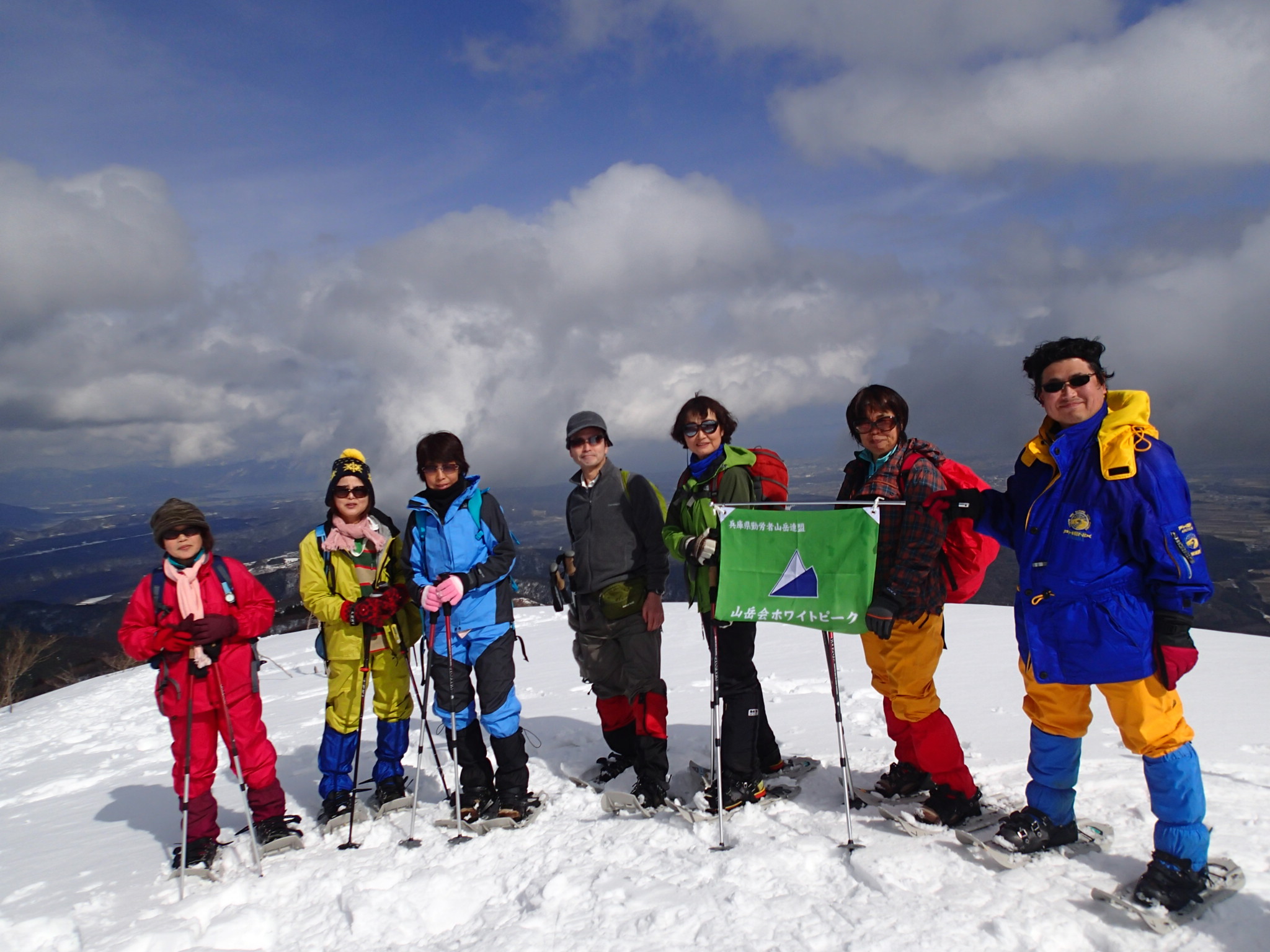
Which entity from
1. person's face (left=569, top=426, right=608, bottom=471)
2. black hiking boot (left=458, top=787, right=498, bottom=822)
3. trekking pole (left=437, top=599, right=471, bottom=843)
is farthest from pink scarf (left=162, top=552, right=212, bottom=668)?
person's face (left=569, top=426, right=608, bottom=471)

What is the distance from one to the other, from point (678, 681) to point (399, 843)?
15.6ft

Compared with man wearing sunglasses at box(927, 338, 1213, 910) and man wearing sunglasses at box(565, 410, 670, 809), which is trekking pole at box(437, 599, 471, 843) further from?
man wearing sunglasses at box(927, 338, 1213, 910)

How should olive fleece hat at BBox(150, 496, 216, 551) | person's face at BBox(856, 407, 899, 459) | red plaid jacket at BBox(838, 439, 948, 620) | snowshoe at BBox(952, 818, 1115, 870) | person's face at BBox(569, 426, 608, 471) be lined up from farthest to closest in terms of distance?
person's face at BBox(569, 426, 608, 471) → olive fleece hat at BBox(150, 496, 216, 551) → person's face at BBox(856, 407, 899, 459) → red plaid jacket at BBox(838, 439, 948, 620) → snowshoe at BBox(952, 818, 1115, 870)

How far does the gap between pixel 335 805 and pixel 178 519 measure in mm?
2474

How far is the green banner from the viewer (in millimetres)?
4125

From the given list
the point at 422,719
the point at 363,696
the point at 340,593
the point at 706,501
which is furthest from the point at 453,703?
the point at 706,501

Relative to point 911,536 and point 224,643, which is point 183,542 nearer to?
point 224,643

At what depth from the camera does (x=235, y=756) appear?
4758 millimetres

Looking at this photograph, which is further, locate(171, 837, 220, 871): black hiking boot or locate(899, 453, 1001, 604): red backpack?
locate(171, 837, 220, 871): black hiking boot

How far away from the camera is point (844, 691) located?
7.27 meters

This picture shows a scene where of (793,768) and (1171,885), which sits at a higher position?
(1171,885)

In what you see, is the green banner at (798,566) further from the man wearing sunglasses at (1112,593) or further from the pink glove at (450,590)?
the pink glove at (450,590)

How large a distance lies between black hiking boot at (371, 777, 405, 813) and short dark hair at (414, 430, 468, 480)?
256 centimetres

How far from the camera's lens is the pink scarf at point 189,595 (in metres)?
4.52
